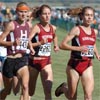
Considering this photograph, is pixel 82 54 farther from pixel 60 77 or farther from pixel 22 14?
pixel 60 77

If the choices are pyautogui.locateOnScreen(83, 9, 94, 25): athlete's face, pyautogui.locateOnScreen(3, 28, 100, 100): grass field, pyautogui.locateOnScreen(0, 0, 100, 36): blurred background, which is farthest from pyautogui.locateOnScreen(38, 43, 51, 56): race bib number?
pyautogui.locateOnScreen(0, 0, 100, 36): blurred background

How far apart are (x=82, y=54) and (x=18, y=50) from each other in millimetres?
1212

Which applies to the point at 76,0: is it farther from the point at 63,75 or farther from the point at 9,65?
the point at 9,65

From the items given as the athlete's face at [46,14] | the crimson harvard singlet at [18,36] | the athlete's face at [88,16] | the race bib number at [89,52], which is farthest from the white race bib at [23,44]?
the athlete's face at [88,16]

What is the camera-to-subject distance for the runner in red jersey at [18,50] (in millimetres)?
11188

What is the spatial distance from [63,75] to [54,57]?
560cm

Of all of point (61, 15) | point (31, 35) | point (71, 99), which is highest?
point (31, 35)

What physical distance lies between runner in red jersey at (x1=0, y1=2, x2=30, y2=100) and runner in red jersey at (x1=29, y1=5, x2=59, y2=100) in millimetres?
250

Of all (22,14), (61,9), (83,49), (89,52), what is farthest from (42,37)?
(61,9)

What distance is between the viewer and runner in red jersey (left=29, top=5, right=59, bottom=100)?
38.0ft

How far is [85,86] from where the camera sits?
1064 cm

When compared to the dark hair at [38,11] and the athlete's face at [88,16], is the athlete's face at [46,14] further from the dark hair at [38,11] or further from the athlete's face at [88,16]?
the athlete's face at [88,16]

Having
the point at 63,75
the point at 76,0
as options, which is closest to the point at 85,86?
the point at 63,75

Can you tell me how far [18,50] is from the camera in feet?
37.0
